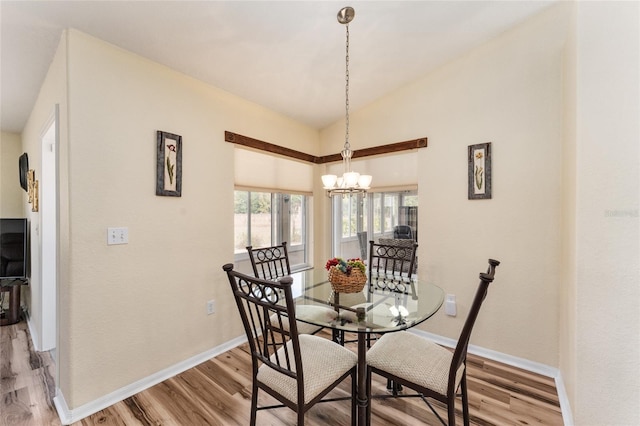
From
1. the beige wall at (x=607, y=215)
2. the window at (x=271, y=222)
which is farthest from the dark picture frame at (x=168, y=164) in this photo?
the beige wall at (x=607, y=215)

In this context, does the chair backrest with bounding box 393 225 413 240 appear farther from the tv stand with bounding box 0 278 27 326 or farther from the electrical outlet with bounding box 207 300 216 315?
the tv stand with bounding box 0 278 27 326

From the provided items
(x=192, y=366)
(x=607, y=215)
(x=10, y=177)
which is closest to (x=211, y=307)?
(x=192, y=366)

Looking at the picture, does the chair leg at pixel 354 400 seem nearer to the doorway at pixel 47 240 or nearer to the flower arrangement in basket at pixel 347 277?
the flower arrangement in basket at pixel 347 277

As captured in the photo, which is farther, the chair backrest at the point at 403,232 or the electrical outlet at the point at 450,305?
the chair backrest at the point at 403,232

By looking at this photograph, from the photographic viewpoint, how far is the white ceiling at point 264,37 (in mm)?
1678

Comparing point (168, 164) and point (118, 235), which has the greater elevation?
point (168, 164)

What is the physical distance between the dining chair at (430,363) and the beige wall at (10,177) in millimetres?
4853

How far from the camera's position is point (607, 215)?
4.52ft

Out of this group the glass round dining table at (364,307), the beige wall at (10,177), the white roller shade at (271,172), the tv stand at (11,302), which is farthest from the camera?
the beige wall at (10,177)

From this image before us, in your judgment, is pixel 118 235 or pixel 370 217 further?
pixel 370 217

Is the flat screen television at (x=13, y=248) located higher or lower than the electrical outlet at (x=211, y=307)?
higher

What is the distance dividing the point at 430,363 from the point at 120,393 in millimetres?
2085

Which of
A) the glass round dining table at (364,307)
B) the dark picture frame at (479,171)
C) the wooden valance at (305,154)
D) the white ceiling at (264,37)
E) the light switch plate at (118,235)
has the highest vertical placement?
the white ceiling at (264,37)

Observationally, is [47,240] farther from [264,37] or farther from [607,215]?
[607,215]
